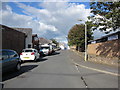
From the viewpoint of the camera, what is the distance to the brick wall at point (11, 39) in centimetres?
1630

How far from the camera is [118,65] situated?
38.7 ft

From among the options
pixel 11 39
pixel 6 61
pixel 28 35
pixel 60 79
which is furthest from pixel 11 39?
pixel 28 35

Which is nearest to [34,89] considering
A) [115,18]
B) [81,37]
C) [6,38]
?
[115,18]

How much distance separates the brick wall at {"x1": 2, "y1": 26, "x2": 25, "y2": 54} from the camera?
53.5 feet

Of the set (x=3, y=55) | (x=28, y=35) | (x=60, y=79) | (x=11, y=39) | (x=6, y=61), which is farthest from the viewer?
(x=28, y=35)

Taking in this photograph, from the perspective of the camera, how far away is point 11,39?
1853 cm

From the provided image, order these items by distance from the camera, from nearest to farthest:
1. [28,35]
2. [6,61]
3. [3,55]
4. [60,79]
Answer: [60,79] < [3,55] < [6,61] < [28,35]

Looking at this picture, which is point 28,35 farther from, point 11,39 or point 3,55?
point 3,55

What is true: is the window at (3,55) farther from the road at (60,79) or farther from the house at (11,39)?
the house at (11,39)

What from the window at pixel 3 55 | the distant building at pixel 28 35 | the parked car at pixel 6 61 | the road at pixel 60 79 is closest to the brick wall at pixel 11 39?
the parked car at pixel 6 61

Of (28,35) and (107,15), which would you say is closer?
(107,15)

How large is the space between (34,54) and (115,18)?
919 centimetres

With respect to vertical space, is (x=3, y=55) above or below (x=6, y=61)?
above

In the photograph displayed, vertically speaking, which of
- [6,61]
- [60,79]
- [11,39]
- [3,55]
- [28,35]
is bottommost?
[60,79]
